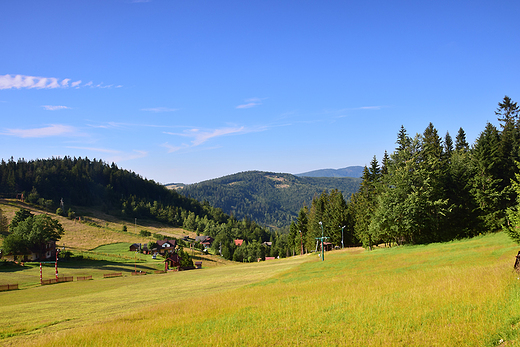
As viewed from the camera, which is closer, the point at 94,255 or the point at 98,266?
the point at 98,266

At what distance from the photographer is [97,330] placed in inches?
564

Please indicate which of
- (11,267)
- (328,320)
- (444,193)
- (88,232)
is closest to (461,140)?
(444,193)

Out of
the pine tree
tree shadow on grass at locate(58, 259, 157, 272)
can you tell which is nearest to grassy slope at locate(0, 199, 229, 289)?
tree shadow on grass at locate(58, 259, 157, 272)

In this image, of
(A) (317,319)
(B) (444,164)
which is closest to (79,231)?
(B) (444,164)

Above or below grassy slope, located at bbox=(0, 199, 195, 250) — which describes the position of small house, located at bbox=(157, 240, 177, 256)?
below

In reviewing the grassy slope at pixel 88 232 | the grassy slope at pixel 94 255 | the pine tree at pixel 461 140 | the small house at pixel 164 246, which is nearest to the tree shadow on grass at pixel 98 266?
the grassy slope at pixel 94 255

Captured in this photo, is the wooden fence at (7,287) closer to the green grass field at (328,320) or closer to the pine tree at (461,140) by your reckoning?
the green grass field at (328,320)

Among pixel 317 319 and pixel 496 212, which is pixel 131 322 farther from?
pixel 496 212

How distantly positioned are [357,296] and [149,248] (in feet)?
340

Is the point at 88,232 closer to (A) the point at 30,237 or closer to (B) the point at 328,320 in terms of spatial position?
(A) the point at 30,237

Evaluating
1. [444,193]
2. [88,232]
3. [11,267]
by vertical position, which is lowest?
[11,267]

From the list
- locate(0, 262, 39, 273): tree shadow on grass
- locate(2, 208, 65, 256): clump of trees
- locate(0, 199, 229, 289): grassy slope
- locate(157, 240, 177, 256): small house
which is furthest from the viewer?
locate(157, 240, 177, 256): small house

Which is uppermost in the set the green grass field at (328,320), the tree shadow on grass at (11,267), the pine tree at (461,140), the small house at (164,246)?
the pine tree at (461,140)

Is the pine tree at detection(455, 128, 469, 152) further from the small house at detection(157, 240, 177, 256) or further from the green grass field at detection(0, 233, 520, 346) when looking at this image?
the small house at detection(157, 240, 177, 256)
